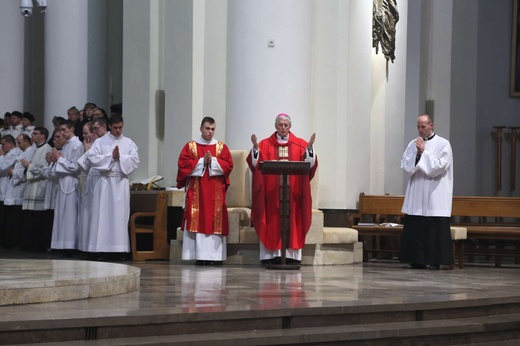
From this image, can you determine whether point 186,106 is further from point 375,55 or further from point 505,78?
point 505,78

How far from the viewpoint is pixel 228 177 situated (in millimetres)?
13031

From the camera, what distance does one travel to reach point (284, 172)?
468 inches

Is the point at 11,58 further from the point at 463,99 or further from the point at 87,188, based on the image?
the point at 463,99

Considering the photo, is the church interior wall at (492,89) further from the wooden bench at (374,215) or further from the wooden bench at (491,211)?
the wooden bench at (374,215)

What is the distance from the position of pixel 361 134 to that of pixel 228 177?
2352mm

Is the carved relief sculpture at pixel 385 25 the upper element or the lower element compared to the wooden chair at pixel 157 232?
upper

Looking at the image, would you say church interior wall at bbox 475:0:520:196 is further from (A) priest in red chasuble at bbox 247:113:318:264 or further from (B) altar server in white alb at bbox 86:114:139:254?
(B) altar server in white alb at bbox 86:114:139:254

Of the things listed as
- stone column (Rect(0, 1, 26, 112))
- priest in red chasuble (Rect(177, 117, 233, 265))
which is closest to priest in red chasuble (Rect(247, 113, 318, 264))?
priest in red chasuble (Rect(177, 117, 233, 265))

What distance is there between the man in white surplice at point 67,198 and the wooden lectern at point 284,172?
11.0 feet

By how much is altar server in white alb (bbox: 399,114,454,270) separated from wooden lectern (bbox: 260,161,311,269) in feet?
4.78

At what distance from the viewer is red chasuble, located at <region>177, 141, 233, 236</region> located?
12812 mm

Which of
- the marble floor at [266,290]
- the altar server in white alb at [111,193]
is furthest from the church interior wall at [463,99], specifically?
the altar server in white alb at [111,193]

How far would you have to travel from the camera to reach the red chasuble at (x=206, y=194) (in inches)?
504

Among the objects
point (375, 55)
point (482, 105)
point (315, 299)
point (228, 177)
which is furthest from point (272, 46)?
point (482, 105)
